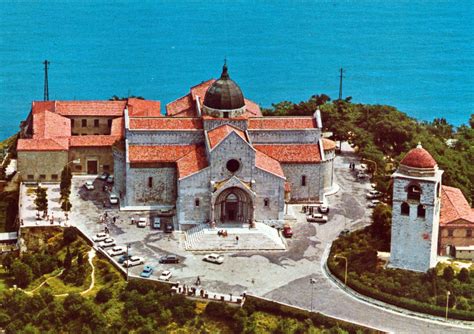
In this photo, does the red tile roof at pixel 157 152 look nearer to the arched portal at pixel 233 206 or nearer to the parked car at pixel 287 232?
the arched portal at pixel 233 206

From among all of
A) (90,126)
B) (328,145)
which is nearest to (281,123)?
(328,145)

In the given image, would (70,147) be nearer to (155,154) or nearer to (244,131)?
(155,154)

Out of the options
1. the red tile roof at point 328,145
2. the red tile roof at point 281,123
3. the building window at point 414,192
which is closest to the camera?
the building window at point 414,192

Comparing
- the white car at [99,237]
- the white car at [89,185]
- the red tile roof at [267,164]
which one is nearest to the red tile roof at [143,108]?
the white car at [89,185]

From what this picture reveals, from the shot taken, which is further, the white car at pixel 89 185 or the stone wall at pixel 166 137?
the white car at pixel 89 185

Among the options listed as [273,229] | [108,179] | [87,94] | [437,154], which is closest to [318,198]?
[273,229]

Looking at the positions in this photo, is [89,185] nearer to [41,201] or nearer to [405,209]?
[41,201]

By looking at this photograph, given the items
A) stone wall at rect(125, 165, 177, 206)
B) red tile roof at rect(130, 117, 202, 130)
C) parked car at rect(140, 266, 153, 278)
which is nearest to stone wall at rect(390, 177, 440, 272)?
parked car at rect(140, 266, 153, 278)
